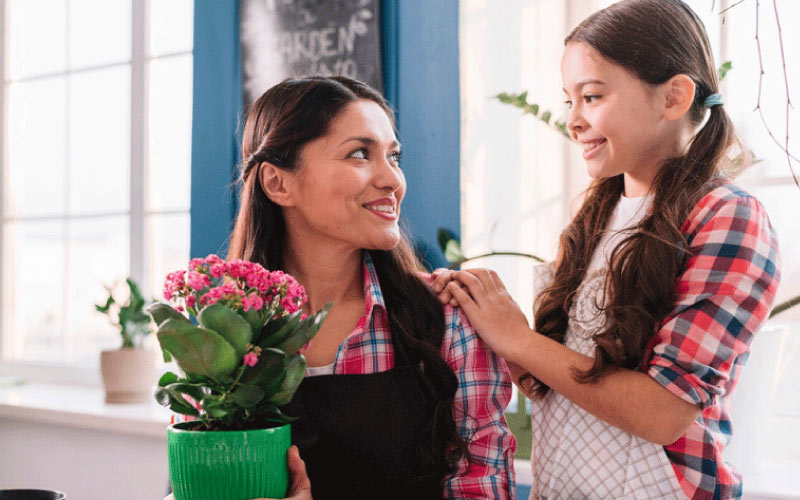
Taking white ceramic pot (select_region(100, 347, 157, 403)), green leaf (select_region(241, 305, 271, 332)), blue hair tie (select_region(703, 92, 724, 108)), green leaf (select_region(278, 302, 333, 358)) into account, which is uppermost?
blue hair tie (select_region(703, 92, 724, 108))

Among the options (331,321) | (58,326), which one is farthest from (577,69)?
(58,326)

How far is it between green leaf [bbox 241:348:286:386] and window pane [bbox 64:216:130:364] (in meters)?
2.57

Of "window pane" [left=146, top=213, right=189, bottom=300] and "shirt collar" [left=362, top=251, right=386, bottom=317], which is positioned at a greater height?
"window pane" [left=146, top=213, right=189, bottom=300]

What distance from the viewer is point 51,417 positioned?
9.29ft

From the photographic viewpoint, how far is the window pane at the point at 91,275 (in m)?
3.33

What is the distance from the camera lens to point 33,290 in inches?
140

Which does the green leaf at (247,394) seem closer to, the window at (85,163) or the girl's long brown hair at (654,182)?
the girl's long brown hair at (654,182)

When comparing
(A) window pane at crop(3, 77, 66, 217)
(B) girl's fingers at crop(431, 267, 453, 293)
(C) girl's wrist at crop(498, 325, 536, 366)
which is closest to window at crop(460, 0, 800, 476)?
(B) girl's fingers at crop(431, 267, 453, 293)

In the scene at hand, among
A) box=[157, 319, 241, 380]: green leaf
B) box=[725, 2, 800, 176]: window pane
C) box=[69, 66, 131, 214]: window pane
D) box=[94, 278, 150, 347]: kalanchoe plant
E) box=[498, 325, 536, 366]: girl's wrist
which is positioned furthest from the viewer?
box=[69, 66, 131, 214]: window pane

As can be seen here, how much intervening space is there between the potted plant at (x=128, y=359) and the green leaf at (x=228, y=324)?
2.04 m

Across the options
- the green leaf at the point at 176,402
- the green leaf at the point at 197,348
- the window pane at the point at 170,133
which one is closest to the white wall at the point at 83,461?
the window pane at the point at 170,133

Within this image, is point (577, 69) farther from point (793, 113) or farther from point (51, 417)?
point (51, 417)

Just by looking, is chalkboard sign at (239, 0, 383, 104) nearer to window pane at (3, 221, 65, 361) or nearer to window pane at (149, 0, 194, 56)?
window pane at (149, 0, 194, 56)

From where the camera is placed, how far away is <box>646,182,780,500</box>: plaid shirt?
3.73ft
